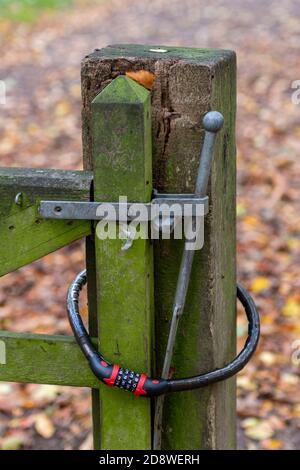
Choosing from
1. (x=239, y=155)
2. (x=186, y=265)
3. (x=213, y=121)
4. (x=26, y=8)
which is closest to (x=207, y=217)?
(x=186, y=265)

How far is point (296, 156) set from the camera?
18.1ft

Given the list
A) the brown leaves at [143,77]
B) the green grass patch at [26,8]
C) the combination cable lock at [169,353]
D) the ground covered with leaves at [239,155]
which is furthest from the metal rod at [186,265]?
the green grass patch at [26,8]

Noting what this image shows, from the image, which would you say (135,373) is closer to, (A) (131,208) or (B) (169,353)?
(B) (169,353)

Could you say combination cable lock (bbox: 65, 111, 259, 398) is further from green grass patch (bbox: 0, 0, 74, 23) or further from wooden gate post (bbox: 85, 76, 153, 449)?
green grass patch (bbox: 0, 0, 74, 23)

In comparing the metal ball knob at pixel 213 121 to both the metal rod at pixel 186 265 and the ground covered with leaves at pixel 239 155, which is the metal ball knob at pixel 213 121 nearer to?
the metal rod at pixel 186 265

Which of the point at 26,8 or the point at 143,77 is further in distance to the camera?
the point at 26,8

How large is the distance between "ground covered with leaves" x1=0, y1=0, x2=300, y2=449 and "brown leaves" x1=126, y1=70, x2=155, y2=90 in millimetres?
1880

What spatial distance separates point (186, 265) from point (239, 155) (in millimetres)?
4267

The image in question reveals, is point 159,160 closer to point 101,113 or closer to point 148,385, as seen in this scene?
point 101,113

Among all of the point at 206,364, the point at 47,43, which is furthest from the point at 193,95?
the point at 47,43

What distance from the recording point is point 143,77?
1.49m
